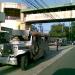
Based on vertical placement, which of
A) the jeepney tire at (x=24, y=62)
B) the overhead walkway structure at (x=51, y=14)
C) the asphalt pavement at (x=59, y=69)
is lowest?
the asphalt pavement at (x=59, y=69)

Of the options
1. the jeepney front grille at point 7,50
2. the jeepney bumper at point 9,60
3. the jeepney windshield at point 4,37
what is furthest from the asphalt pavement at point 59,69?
the jeepney windshield at point 4,37

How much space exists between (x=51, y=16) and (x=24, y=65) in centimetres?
4277

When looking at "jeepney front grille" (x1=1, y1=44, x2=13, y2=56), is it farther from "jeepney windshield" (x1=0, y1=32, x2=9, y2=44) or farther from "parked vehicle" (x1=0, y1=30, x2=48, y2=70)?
"jeepney windshield" (x1=0, y1=32, x2=9, y2=44)

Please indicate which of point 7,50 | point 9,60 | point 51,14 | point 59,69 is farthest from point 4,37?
point 51,14

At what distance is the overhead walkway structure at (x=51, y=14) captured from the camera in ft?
182

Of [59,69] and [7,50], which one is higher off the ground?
[7,50]

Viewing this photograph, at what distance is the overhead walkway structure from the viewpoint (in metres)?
55.3

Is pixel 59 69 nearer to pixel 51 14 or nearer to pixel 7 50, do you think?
pixel 7 50

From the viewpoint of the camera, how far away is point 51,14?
5909 cm

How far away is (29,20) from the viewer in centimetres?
5928

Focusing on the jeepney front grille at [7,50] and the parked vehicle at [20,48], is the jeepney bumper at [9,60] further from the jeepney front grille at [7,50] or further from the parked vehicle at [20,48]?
the jeepney front grille at [7,50]

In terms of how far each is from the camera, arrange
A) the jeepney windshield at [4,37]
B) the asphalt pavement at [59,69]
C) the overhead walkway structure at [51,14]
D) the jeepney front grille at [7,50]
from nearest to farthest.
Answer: the asphalt pavement at [59,69], the jeepney front grille at [7,50], the jeepney windshield at [4,37], the overhead walkway structure at [51,14]

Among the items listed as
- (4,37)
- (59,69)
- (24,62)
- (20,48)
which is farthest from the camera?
(4,37)

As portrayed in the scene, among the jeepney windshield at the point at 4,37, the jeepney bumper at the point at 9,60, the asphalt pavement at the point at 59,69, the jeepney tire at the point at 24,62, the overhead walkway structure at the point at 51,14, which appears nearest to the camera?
the asphalt pavement at the point at 59,69
